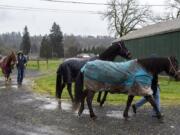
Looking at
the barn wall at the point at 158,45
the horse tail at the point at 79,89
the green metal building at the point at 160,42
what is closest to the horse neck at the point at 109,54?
the horse tail at the point at 79,89

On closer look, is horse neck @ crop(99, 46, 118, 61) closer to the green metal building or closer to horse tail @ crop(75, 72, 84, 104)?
horse tail @ crop(75, 72, 84, 104)

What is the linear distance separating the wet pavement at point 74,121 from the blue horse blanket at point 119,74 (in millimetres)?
987

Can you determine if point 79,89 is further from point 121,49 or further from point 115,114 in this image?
point 121,49

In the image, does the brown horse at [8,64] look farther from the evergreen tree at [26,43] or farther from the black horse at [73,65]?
the evergreen tree at [26,43]

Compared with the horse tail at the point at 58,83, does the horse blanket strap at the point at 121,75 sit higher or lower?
higher

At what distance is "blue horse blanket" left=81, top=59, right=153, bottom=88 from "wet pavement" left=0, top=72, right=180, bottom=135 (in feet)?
3.24

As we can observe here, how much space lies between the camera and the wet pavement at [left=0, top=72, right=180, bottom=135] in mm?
8977

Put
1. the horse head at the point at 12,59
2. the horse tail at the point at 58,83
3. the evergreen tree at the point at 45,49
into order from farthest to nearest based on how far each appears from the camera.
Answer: the evergreen tree at the point at 45,49
the horse head at the point at 12,59
the horse tail at the point at 58,83

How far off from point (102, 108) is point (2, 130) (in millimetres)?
4379

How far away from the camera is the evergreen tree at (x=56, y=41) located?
11838 centimetres

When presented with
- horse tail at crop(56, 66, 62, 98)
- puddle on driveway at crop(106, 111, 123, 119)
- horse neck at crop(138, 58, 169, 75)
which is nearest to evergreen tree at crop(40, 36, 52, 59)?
horse tail at crop(56, 66, 62, 98)

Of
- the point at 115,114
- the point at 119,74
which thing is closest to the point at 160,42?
the point at 115,114

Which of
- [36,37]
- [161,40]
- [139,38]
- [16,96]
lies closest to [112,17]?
[139,38]

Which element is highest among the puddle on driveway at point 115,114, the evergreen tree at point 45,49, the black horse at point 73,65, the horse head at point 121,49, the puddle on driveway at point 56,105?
the horse head at point 121,49
